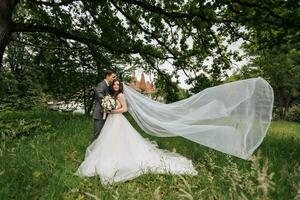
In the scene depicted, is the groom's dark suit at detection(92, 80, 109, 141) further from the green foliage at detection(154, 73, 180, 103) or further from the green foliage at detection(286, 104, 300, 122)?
the green foliage at detection(286, 104, 300, 122)

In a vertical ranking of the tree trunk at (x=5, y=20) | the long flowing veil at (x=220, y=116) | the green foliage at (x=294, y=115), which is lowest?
the green foliage at (x=294, y=115)

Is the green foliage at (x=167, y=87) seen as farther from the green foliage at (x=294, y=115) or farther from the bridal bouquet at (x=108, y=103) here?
the green foliage at (x=294, y=115)

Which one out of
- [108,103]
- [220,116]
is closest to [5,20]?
[108,103]

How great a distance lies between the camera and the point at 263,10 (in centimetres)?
1124

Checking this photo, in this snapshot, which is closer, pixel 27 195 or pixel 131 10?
pixel 27 195

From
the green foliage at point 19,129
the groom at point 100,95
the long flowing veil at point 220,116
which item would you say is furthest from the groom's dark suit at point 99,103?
the green foliage at point 19,129

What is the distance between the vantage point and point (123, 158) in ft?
29.0

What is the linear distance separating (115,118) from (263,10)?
17.3 ft

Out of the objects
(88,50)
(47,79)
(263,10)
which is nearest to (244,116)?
(263,10)

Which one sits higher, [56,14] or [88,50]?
[56,14]

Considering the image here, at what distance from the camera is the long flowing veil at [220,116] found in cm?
794

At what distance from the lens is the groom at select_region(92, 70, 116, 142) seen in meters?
9.62

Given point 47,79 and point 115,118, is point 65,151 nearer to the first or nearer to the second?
point 115,118

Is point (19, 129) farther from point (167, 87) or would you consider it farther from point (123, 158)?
point (167, 87)
